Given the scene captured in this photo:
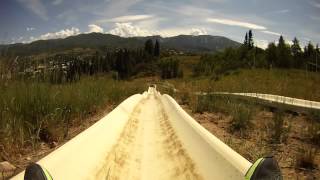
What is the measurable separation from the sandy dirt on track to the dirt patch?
819 mm

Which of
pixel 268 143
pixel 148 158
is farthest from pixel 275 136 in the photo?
pixel 148 158

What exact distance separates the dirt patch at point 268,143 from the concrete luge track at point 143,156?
0.65 meters

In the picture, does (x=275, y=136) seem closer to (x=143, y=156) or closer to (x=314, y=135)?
(x=314, y=135)

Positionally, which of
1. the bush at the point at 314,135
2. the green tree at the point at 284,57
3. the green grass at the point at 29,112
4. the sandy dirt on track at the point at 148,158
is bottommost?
the sandy dirt on track at the point at 148,158

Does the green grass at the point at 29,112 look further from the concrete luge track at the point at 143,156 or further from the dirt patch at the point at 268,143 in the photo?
the dirt patch at the point at 268,143

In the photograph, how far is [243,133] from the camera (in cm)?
609

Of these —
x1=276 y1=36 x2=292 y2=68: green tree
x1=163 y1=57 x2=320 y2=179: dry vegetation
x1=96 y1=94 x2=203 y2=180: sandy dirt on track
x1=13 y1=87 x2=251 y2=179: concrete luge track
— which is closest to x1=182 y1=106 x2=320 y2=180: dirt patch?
x1=163 y1=57 x2=320 y2=179: dry vegetation

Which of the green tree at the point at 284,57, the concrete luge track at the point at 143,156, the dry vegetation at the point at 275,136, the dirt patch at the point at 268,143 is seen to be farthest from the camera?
the green tree at the point at 284,57

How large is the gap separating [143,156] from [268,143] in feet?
6.44

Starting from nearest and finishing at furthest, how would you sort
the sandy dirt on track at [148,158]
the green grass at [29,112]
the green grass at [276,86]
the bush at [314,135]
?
the sandy dirt on track at [148,158] < the green grass at [29,112] < the bush at [314,135] < the green grass at [276,86]

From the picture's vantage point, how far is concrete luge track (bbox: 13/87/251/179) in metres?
2.83

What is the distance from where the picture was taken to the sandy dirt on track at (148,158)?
361cm

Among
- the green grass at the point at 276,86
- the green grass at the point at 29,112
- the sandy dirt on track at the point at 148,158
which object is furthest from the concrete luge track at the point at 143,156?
the green grass at the point at 276,86

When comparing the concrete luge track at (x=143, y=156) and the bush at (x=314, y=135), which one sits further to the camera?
the bush at (x=314, y=135)
